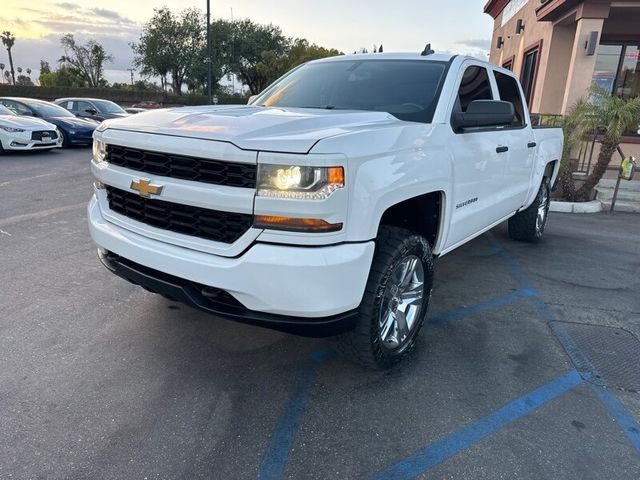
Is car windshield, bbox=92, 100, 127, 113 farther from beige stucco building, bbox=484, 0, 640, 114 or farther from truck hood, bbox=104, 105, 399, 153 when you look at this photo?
truck hood, bbox=104, 105, 399, 153

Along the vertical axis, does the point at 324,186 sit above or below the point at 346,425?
above

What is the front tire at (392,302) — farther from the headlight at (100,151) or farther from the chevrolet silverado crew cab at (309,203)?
the headlight at (100,151)

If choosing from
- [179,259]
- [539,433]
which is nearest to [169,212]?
[179,259]

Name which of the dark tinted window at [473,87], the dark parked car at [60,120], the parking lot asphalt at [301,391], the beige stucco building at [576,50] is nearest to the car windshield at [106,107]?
the dark parked car at [60,120]

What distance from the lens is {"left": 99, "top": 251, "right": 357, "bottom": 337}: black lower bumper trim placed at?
249cm

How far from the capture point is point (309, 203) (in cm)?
230

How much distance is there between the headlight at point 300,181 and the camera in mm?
2311

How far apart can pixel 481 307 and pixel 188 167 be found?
2.86 m

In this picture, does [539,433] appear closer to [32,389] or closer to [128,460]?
[128,460]

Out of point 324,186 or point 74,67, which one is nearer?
point 324,186

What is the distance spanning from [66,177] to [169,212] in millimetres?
8207

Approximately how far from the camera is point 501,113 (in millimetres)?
3473

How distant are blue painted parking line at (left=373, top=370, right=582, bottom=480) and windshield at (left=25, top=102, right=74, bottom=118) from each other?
15.5m

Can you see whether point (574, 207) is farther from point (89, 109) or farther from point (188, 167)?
point (89, 109)
